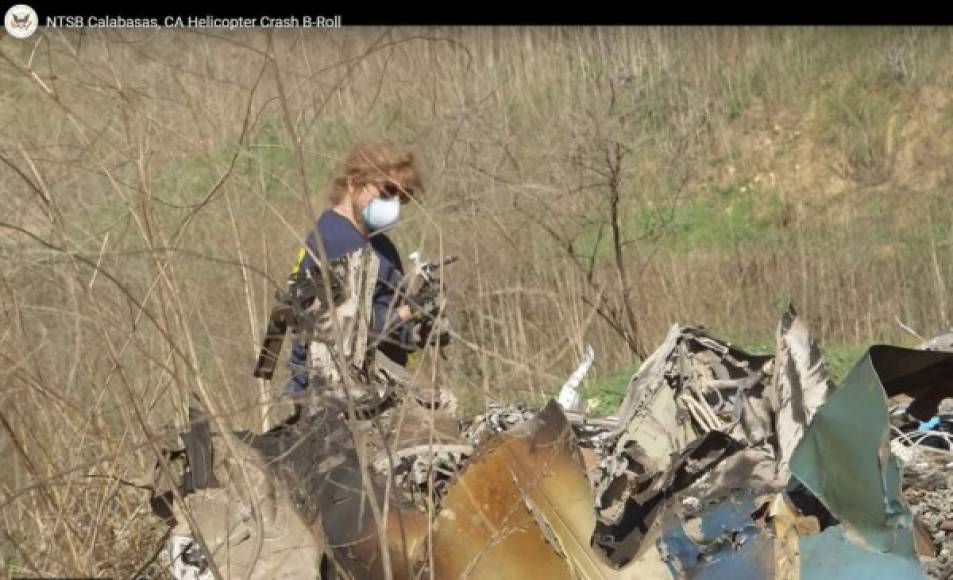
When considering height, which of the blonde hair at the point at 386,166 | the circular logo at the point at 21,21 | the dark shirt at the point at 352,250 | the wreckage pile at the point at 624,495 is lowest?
the wreckage pile at the point at 624,495

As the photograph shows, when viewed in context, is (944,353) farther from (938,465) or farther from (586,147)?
(586,147)

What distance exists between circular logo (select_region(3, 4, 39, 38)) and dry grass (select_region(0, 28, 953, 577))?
70mm

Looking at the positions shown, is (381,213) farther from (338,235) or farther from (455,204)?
(455,204)

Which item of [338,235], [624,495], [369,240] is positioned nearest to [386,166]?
[369,240]

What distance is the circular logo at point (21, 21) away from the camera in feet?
10.5

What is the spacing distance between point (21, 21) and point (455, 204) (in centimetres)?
162

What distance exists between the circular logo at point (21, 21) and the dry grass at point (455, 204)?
70 mm

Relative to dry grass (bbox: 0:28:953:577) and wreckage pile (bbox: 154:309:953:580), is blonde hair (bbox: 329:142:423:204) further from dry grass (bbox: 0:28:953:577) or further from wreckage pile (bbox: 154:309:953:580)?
wreckage pile (bbox: 154:309:953:580)

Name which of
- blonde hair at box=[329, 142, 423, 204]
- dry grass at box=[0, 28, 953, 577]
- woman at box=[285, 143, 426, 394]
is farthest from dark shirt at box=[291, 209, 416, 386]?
blonde hair at box=[329, 142, 423, 204]

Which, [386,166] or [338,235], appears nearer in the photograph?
[386,166]

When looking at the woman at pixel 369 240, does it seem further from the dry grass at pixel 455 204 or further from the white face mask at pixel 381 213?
the dry grass at pixel 455 204

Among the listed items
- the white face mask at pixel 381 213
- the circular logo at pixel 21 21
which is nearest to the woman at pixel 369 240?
the white face mask at pixel 381 213

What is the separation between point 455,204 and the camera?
282 centimetres

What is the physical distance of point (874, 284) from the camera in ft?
26.9
